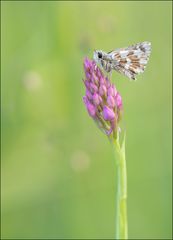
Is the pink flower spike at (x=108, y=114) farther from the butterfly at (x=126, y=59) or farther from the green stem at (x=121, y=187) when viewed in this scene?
the butterfly at (x=126, y=59)

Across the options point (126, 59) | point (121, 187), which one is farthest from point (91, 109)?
point (126, 59)

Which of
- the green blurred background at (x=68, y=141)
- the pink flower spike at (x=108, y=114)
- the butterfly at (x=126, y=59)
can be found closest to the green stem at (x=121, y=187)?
the pink flower spike at (x=108, y=114)

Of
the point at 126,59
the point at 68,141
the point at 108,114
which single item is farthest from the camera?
the point at 68,141

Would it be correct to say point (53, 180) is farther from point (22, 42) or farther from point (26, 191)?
point (22, 42)

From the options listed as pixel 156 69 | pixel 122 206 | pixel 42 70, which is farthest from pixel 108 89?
pixel 156 69

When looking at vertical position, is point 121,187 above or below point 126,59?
below

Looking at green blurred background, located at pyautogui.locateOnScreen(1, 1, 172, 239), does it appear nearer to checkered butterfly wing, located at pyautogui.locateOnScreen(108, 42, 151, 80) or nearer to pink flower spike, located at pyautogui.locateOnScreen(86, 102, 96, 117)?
checkered butterfly wing, located at pyautogui.locateOnScreen(108, 42, 151, 80)

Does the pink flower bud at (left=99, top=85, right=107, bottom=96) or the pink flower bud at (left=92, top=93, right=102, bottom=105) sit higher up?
the pink flower bud at (left=99, top=85, right=107, bottom=96)

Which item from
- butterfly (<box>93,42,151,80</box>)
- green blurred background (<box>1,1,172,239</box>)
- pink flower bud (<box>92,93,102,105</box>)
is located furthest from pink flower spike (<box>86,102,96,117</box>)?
green blurred background (<box>1,1,172,239</box>)

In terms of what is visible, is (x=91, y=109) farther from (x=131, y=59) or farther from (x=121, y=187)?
(x=131, y=59)
